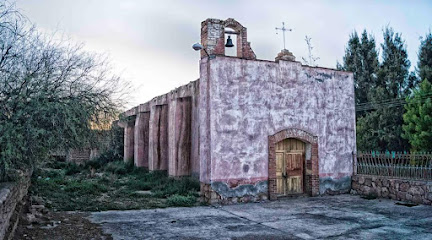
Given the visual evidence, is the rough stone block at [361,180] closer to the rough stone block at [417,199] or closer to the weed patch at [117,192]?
the rough stone block at [417,199]

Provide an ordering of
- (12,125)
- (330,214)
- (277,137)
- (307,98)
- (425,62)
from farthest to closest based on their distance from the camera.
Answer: (425,62)
(307,98)
(277,137)
(330,214)
(12,125)

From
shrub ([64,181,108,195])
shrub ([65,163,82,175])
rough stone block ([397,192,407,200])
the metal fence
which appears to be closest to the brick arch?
the metal fence


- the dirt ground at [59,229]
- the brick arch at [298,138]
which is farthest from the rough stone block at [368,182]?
the dirt ground at [59,229]

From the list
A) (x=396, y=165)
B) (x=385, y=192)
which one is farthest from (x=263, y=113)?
(x=385, y=192)

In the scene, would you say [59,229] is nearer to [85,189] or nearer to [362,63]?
[85,189]

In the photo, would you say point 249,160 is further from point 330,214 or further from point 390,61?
point 390,61

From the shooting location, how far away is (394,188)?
36.7ft

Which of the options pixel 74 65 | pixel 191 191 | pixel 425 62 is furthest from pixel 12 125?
→ pixel 425 62

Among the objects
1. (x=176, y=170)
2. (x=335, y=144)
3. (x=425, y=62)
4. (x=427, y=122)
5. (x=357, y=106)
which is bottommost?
(x=176, y=170)

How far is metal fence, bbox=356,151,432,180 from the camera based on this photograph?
10414 mm

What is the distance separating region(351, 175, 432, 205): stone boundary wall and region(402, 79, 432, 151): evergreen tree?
28.0ft

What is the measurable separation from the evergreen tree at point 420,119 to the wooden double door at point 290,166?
10.2 metres

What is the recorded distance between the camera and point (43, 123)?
7.48m

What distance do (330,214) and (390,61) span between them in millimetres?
19701
